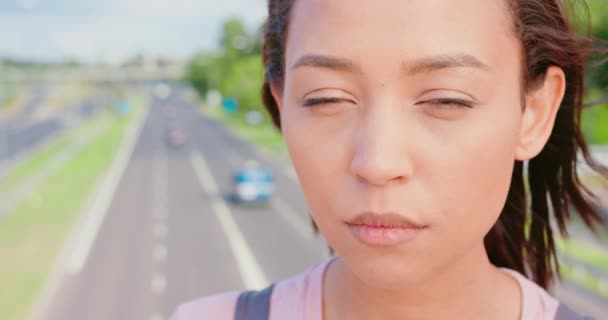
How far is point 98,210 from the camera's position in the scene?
53.2 feet

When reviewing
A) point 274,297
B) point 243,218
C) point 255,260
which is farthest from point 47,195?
point 274,297

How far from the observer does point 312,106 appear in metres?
0.90

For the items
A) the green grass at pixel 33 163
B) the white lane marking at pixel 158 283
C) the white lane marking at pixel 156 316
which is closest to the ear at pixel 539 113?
the white lane marking at pixel 156 316

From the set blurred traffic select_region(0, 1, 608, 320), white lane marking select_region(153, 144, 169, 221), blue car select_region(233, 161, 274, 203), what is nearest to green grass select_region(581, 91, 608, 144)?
blurred traffic select_region(0, 1, 608, 320)

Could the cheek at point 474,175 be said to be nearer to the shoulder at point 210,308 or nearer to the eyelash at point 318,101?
the eyelash at point 318,101

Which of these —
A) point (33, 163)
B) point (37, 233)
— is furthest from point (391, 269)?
point (33, 163)

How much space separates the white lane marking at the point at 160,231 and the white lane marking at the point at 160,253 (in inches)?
18.3

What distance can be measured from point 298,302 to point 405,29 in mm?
437

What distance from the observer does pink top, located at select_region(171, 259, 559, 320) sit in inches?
39.1

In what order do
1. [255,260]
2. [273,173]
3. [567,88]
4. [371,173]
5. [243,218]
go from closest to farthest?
[371,173], [567,88], [255,260], [243,218], [273,173]

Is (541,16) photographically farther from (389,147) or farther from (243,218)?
(243,218)

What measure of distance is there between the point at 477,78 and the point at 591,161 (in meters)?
0.40

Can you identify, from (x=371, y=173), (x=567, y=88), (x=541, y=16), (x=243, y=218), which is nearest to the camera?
(x=371, y=173)

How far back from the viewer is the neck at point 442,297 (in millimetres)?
986
